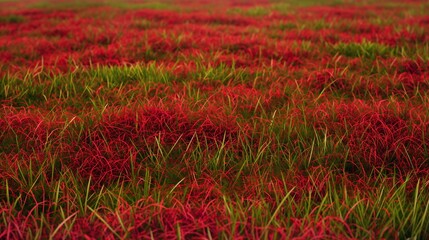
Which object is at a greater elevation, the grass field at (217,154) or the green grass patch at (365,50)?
the green grass patch at (365,50)

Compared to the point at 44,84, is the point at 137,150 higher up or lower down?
lower down

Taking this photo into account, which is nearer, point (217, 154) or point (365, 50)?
point (217, 154)

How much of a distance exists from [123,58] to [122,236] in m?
3.09

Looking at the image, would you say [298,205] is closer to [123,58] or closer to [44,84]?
[44,84]

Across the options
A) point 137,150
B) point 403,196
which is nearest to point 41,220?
point 137,150

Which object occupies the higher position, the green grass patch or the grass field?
the green grass patch

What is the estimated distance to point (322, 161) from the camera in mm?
A: 1863

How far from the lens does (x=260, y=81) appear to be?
3156 mm

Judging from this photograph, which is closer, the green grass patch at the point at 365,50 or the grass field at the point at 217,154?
the grass field at the point at 217,154

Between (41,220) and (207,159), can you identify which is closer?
(41,220)

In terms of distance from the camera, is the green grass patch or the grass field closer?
the grass field

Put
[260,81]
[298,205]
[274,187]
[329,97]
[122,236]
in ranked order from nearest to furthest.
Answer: [122,236]
[298,205]
[274,187]
[329,97]
[260,81]

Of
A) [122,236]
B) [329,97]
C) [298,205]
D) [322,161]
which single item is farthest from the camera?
[329,97]

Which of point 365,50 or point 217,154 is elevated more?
point 365,50
